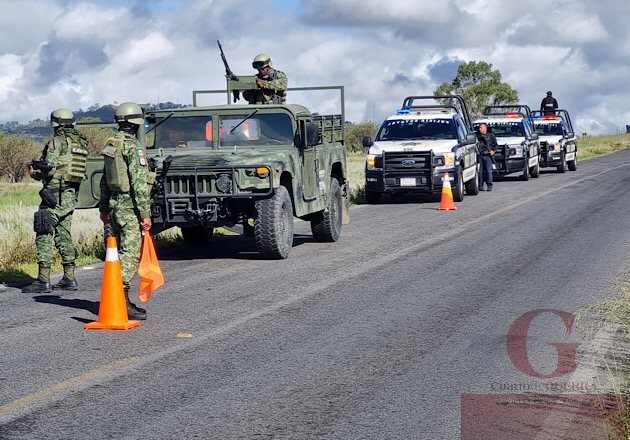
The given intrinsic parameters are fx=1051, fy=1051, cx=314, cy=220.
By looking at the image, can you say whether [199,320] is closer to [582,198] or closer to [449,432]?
[449,432]

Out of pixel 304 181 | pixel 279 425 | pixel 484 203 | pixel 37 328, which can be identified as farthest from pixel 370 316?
pixel 484 203

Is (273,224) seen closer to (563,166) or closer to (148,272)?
(148,272)

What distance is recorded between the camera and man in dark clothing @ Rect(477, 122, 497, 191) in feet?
88.5

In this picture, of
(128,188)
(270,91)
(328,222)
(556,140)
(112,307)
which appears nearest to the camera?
(112,307)

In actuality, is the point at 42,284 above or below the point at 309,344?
above

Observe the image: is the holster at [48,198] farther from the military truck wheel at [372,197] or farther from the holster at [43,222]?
the military truck wheel at [372,197]

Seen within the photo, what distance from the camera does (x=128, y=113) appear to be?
30.0 feet

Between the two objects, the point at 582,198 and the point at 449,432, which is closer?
the point at 449,432

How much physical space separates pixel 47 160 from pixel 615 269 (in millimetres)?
6368

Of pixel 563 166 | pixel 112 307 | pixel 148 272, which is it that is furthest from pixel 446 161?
pixel 112 307

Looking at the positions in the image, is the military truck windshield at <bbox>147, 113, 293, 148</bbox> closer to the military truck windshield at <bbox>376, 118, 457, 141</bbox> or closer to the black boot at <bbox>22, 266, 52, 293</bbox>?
the black boot at <bbox>22, 266, 52, 293</bbox>

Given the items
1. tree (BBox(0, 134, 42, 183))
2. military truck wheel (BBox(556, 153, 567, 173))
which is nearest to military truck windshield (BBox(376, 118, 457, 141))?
military truck wheel (BBox(556, 153, 567, 173))

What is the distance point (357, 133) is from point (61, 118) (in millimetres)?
69218

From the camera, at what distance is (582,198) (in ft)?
77.1
